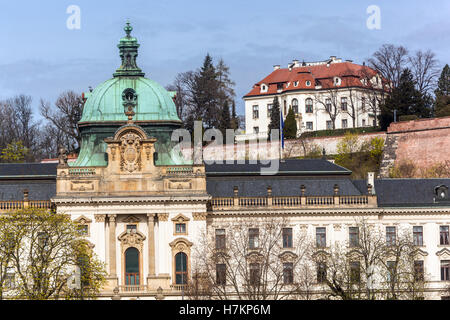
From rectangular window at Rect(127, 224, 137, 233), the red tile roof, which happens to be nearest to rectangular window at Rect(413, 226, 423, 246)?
rectangular window at Rect(127, 224, 137, 233)

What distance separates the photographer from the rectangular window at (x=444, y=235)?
9019cm

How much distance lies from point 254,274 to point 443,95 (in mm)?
79683

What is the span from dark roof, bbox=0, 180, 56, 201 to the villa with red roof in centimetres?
7161

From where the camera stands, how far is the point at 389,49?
149375mm

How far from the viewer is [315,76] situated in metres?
166

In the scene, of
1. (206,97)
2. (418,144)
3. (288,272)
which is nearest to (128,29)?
(288,272)

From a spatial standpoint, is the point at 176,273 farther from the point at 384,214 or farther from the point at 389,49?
the point at 389,49

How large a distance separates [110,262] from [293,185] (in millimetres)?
15736

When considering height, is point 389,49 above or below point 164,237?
above

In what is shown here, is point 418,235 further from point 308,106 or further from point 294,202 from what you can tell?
point 308,106

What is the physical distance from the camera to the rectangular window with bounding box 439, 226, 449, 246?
90188 millimetres

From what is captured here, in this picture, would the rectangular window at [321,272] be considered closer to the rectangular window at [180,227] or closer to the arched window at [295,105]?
the rectangular window at [180,227]

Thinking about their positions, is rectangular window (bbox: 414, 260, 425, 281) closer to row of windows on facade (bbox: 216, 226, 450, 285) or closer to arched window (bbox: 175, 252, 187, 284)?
row of windows on facade (bbox: 216, 226, 450, 285)
